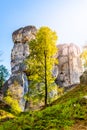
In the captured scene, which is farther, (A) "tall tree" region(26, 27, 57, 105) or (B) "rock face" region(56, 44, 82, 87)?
(B) "rock face" region(56, 44, 82, 87)

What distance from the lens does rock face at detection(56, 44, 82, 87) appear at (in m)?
73.6

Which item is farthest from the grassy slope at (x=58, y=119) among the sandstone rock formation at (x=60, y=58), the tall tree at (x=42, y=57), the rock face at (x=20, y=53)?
the sandstone rock formation at (x=60, y=58)

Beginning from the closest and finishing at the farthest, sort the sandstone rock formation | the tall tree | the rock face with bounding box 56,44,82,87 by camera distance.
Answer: the tall tree, the sandstone rock formation, the rock face with bounding box 56,44,82,87

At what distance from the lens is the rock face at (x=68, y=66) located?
242 feet

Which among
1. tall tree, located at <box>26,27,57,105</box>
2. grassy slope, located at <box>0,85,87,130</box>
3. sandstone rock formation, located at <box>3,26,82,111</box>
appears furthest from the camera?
sandstone rock formation, located at <box>3,26,82,111</box>

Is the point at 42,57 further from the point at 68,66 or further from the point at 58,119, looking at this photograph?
the point at 68,66

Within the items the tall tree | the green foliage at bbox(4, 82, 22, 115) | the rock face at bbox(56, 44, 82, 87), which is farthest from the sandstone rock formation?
the tall tree

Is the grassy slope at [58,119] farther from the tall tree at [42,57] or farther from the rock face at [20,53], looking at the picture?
the rock face at [20,53]

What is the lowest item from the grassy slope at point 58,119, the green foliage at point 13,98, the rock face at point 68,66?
the grassy slope at point 58,119

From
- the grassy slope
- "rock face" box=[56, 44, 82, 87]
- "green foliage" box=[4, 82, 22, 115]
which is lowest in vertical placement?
the grassy slope

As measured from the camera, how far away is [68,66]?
7681 cm

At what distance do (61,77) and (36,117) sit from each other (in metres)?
61.4

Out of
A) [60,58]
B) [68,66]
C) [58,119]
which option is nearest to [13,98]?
[68,66]

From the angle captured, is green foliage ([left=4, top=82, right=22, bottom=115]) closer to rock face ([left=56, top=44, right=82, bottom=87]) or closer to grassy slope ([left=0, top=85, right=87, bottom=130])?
rock face ([left=56, top=44, right=82, bottom=87])
